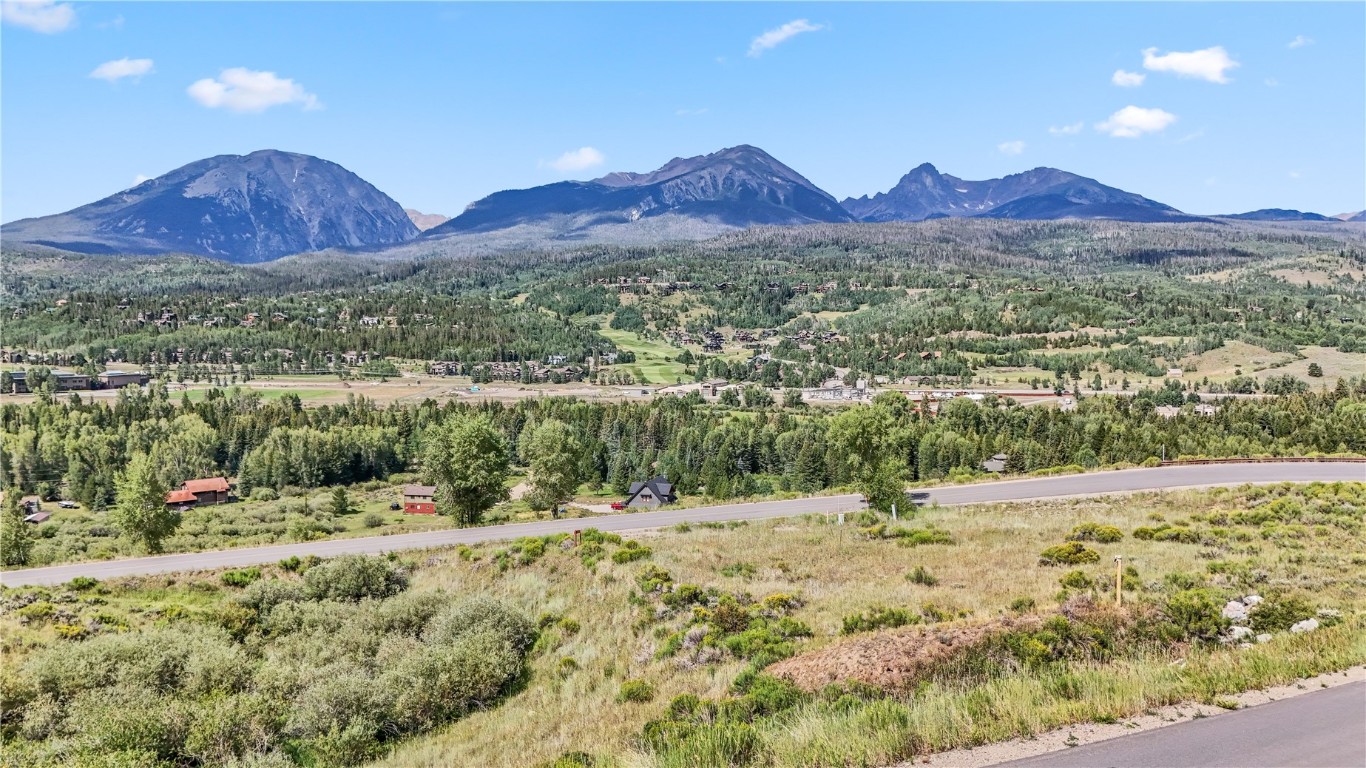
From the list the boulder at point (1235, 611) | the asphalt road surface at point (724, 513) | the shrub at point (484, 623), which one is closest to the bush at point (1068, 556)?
the boulder at point (1235, 611)

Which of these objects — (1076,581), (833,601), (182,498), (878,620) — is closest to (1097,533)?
(1076,581)

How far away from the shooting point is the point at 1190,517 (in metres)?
31.7

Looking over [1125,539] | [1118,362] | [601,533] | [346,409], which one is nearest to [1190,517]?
[1125,539]

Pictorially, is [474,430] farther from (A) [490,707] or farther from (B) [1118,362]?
(B) [1118,362]

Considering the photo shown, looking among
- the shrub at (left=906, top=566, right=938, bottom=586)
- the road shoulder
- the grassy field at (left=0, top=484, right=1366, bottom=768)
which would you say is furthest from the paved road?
the shrub at (left=906, top=566, right=938, bottom=586)

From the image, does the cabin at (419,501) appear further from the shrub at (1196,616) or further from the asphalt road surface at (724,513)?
the shrub at (1196,616)

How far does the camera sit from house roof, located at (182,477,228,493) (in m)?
92.6

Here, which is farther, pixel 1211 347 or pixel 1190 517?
pixel 1211 347

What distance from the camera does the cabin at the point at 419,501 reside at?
85750 millimetres

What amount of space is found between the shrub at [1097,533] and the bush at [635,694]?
63.9 ft

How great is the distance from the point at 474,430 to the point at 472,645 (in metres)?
30.1

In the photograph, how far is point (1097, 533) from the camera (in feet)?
94.8

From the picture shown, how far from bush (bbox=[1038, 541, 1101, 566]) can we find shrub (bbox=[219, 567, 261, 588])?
29683 millimetres

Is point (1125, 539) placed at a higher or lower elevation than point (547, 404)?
higher
